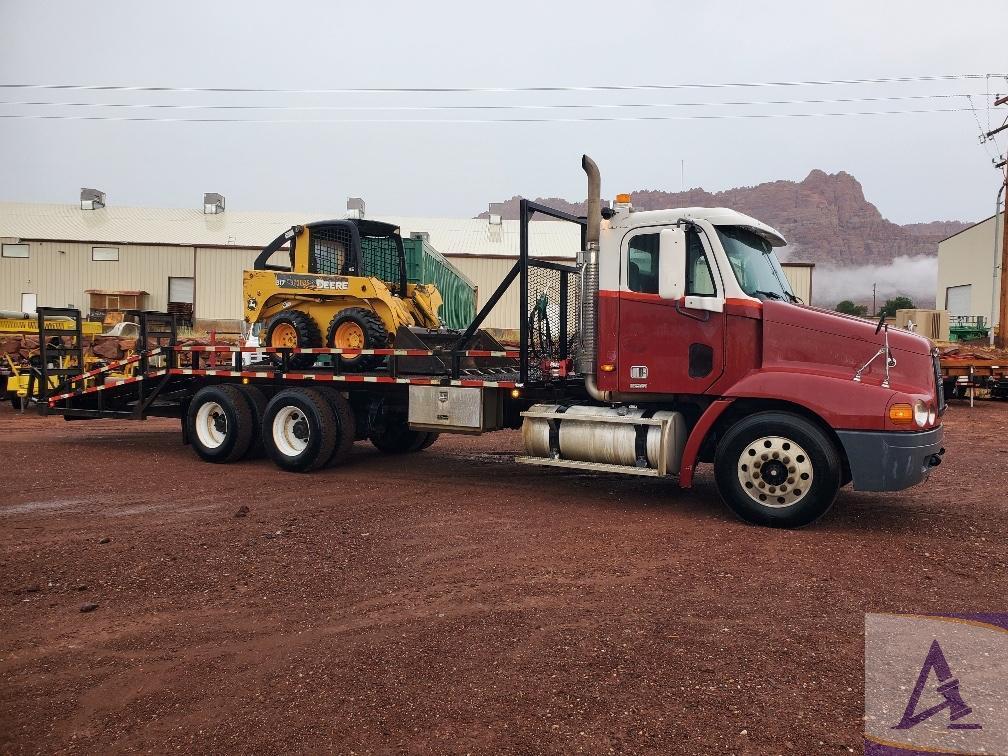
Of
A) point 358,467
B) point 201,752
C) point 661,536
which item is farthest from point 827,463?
point 358,467

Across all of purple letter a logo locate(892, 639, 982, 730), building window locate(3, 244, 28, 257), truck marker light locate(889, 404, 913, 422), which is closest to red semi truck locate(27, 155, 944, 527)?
truck marker light locate(889, 404, 913, 422)

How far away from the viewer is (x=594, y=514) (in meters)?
7.31

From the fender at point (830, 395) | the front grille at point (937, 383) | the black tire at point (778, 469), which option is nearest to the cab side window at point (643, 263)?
the fender at point (830, 395)

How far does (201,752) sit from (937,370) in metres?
6.70

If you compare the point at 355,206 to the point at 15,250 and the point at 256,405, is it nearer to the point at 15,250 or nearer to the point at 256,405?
the point at 15,250

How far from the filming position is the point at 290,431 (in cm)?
974

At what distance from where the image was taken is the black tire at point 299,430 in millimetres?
9344

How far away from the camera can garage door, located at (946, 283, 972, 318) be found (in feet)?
160

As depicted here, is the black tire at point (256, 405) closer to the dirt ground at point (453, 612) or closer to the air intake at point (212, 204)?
the dirt ground at point (453, 612)

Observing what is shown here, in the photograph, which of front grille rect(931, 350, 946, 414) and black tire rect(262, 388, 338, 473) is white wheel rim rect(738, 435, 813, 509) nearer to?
front grille rect(931, 350, 946, 414)

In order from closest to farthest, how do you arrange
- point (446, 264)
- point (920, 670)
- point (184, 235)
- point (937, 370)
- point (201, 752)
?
point (201, 752) → point (920, 670) → point (937, 370) → point (446, 264) → point (184, 235)

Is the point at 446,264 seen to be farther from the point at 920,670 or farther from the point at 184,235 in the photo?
the point at 184,235

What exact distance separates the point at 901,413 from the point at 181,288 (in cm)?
3574

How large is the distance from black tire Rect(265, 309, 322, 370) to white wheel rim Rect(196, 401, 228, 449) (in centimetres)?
108
